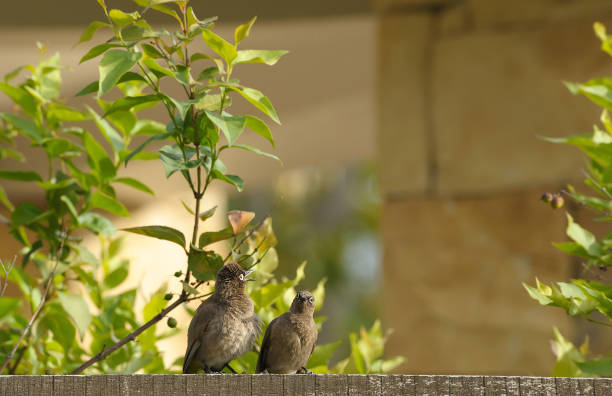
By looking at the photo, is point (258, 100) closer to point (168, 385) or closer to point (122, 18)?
point (122, 18)

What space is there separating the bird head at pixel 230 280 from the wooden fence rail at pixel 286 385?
0.14m

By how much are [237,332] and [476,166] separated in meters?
2.17

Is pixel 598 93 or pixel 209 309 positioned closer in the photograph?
pixel 209 309

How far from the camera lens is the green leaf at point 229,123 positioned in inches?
37.4

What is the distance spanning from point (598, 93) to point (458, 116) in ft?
6.03

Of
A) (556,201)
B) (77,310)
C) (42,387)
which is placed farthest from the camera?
(77,310)

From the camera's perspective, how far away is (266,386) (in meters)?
0.88

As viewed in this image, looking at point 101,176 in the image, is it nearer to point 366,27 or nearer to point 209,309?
point 209,309

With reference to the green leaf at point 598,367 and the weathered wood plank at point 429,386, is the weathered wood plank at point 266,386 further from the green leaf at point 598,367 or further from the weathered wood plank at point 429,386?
the green leaf at point 598,367

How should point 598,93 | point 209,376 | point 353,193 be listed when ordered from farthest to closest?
1. point 353,193
2. point 598,93
3. point 209,376

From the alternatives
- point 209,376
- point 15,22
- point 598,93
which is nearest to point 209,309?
point 209,376

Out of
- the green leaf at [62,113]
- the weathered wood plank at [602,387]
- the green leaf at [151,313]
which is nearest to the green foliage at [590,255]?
the weathered wood plank at [602,387]

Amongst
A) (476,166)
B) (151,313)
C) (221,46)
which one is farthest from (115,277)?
(476,166)

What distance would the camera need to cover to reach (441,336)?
3.09 m
